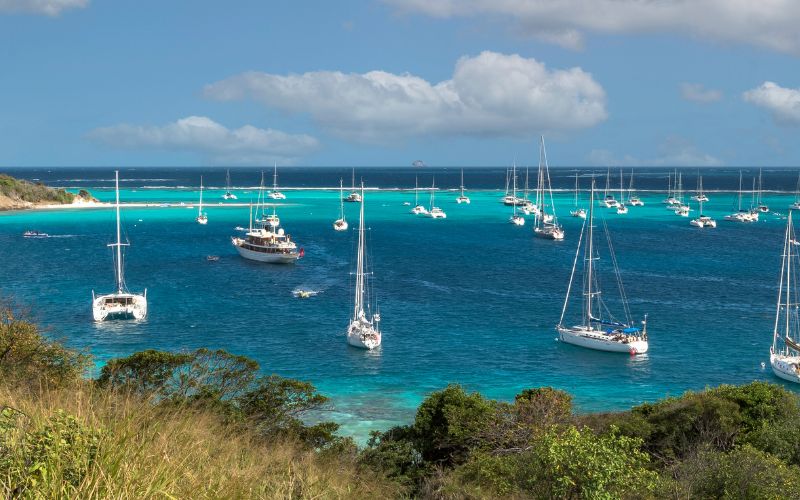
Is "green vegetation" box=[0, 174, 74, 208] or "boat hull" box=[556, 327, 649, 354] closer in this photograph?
"boat hull" box=[556, 327, 649, 354]

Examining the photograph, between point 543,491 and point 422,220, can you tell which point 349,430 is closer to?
point 543,491

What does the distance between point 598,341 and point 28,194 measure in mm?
137996

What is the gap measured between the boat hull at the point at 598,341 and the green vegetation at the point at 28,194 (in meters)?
131

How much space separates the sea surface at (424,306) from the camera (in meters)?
42.6

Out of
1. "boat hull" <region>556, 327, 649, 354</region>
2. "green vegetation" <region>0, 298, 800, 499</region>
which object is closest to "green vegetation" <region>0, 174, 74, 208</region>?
"boat hull" <region>556, 327, 649, 354</region>

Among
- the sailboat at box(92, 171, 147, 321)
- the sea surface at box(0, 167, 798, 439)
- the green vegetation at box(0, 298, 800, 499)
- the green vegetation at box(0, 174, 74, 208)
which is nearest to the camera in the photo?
the green vegetation at box(0, 298, 800, 499)

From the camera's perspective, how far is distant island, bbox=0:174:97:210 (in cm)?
14750

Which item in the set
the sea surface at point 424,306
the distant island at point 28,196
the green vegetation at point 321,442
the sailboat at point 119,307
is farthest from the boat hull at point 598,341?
the distant island at point 28,196

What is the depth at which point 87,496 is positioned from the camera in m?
8.02

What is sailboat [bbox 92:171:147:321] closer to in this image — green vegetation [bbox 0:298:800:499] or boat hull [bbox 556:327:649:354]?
green vegetation [bbox 0:298:800:499]

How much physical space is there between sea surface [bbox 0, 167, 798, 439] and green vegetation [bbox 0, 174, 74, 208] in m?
37.8

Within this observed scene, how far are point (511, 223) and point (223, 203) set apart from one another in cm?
7752

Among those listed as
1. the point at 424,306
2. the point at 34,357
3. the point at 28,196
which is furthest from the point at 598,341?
the point at 28,196

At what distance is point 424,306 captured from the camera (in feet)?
199
